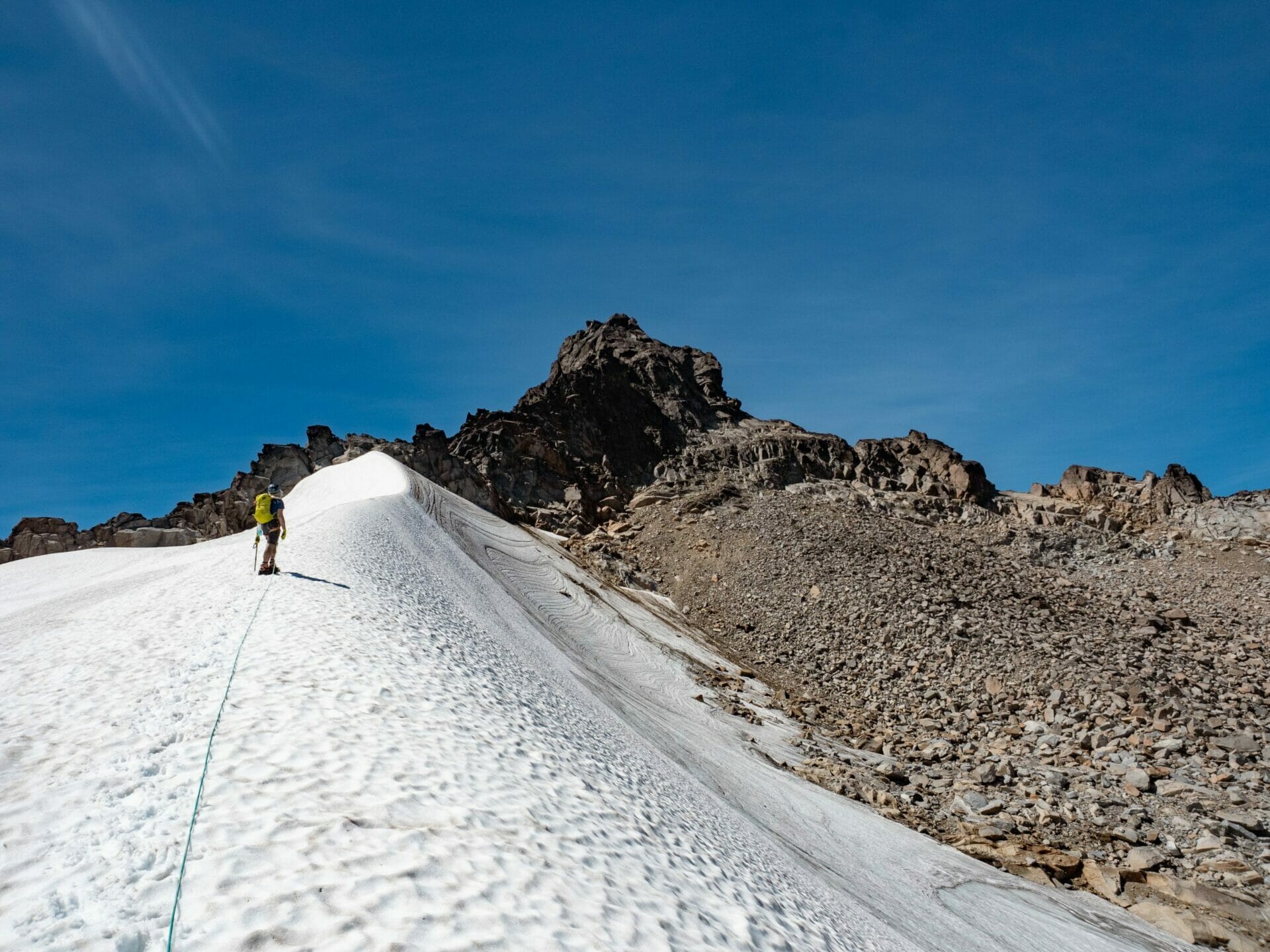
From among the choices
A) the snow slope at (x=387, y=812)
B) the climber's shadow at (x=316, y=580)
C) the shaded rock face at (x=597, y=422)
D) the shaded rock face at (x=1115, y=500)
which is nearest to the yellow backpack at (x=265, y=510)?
the snow slope at (x=387, y=812)

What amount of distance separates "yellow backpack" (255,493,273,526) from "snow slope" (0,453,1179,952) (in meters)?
1.00

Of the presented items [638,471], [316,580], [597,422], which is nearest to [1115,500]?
[638,471]

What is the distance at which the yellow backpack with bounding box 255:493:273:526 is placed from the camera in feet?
39.8

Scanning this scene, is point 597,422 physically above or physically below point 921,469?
above

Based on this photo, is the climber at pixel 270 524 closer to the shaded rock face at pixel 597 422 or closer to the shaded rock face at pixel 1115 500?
the shaded rock face at pixel 597 422

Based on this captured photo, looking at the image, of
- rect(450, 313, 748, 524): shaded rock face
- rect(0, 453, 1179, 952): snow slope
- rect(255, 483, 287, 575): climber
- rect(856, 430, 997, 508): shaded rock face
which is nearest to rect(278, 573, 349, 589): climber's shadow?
rect(0, 453, 1179, 952): snow slope

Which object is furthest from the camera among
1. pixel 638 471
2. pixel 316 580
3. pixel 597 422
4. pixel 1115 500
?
pixel 597 422

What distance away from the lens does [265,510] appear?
12.3 m

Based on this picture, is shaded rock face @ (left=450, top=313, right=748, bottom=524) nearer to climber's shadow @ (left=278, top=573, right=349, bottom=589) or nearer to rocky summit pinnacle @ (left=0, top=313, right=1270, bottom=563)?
rocky summit pinnacle @ (left=0, top=313, right=1270, bottom=563)

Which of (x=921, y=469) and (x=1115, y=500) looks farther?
(x=921, y=469)

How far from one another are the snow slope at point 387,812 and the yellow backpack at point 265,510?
100 centimetres

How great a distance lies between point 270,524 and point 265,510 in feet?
1.21

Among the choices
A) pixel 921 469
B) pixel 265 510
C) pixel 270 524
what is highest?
pixel 921 469

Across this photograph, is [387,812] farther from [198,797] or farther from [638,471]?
[638,471]
